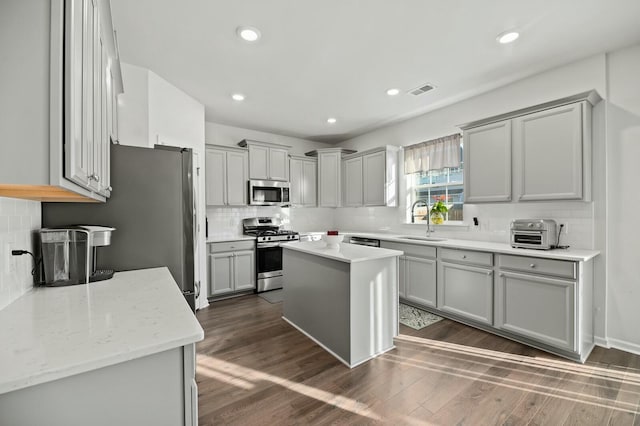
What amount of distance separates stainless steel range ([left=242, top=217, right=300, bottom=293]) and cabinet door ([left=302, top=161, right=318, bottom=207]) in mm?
876

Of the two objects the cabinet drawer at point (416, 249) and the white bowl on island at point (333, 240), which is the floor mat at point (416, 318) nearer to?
the cabinet drawer at point (416, 249)

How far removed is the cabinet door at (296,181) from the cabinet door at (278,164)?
16 centimetres

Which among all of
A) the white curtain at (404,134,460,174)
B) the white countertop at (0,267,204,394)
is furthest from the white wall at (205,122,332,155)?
the white countertop at (0,267,204,394)

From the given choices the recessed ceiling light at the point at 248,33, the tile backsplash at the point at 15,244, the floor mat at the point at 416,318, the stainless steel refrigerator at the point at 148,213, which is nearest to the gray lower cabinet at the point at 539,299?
the floor mat at the point at 416,318

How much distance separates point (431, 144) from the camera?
4266mm

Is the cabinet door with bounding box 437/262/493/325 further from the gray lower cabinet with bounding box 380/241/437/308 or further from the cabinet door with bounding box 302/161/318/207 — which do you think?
the cabinet door with bounding box 302/161/318/207

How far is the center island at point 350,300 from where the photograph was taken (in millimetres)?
2393

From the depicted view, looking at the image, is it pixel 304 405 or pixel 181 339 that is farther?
pixel 304 405

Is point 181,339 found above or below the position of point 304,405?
above

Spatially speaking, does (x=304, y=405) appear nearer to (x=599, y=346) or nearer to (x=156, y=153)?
(x=156, y=153)

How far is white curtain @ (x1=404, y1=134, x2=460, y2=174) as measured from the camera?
3965 mm

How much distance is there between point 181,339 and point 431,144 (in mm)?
4217

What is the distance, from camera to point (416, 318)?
11.1 ft

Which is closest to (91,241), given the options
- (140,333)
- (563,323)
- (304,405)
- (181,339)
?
(140,333)
